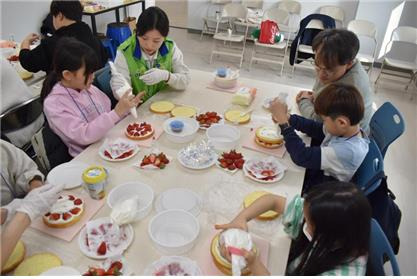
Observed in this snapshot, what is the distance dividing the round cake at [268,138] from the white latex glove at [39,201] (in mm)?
891

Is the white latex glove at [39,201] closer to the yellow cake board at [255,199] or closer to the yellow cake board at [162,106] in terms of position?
the yellow cake board at [255,199]

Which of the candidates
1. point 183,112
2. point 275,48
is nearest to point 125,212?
point 183,112

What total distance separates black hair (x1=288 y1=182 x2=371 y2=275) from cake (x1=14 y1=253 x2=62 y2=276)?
75cm

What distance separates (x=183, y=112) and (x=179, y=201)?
68 cm

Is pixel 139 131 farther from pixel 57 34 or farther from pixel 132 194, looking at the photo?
pixel 57 34

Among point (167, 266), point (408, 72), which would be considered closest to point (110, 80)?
point (167, 266)

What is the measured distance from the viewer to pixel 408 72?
170 inches

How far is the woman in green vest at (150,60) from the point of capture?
1.71m

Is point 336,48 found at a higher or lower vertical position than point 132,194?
higher

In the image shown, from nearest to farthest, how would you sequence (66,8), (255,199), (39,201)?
(39,201), (255,199), (66,8)

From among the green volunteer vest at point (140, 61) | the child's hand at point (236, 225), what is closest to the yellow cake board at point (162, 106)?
the green volunteer vest at point (140, 61)

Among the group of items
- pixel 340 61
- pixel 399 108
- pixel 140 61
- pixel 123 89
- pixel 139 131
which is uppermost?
pixel 340 61

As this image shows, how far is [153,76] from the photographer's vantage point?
1.80 metres

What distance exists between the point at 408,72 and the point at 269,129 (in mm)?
3759
